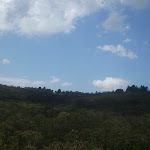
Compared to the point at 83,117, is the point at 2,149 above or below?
below

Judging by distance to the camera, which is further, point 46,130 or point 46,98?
point 46,98

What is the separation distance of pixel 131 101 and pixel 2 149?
62299mm

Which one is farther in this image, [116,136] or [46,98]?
[46,98]

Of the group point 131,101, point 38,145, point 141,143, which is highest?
point 131,101

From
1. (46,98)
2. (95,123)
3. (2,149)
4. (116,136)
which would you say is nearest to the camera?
(2,149)

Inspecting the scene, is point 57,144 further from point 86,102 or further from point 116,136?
point 86,102

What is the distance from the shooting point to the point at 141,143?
1783 cm

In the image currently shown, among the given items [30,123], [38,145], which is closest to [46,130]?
[30,123]

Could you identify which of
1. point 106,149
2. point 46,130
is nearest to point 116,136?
point 106,149

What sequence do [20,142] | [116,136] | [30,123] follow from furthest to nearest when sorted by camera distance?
[30,123]
[116,136]
[20,142]

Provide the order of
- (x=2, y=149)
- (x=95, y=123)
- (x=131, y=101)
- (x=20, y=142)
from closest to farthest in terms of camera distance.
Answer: (x=2, y=149) → (x=20, y=142) → (x=95, y=123) → (x=131, y=101)

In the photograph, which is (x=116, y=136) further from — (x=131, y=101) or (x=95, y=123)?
(x=131, y=101)

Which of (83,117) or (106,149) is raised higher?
(83,117)

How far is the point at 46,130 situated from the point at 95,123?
304 inches
